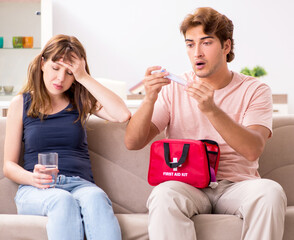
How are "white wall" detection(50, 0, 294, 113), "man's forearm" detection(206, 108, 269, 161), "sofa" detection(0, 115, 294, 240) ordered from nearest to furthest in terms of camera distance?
"man's forearm" detection(206, 108, 269, 161) → "sofa" detection(0, 115, 294, 240) → "white wall" detection(50, 0, 294, 113)

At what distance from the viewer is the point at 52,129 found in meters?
2.12

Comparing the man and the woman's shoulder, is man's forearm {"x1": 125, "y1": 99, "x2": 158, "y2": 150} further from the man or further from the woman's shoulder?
the woman's shoulder

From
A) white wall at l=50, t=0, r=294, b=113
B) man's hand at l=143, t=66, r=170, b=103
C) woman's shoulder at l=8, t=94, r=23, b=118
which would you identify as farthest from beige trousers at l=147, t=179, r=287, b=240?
white wall at l=50, t=0, r=294, b=113

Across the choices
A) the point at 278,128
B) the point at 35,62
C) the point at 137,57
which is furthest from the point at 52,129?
the point at 137,57

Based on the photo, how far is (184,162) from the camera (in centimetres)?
191

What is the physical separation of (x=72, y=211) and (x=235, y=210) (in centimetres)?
60

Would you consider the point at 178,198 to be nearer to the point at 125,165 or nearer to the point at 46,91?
the point at 125,165

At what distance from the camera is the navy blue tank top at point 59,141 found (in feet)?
6.86

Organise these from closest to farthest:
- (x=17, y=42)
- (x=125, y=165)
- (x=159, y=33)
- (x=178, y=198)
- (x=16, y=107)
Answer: (x=178, y=198) → (x=16, y=107) → (x=125, y=165) → (x=17, y=42) → (x=159, y=33)

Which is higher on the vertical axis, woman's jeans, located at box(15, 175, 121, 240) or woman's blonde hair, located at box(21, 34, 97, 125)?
woman's blonde hair, located at box(21, 34, 97, 125)

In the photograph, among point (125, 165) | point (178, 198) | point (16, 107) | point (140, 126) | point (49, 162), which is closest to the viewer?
point (178, 198)

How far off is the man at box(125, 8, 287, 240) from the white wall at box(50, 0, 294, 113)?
395cm

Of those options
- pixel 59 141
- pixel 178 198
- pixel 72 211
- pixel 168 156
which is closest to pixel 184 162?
pixel 168 156

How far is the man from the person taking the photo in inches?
66.8
